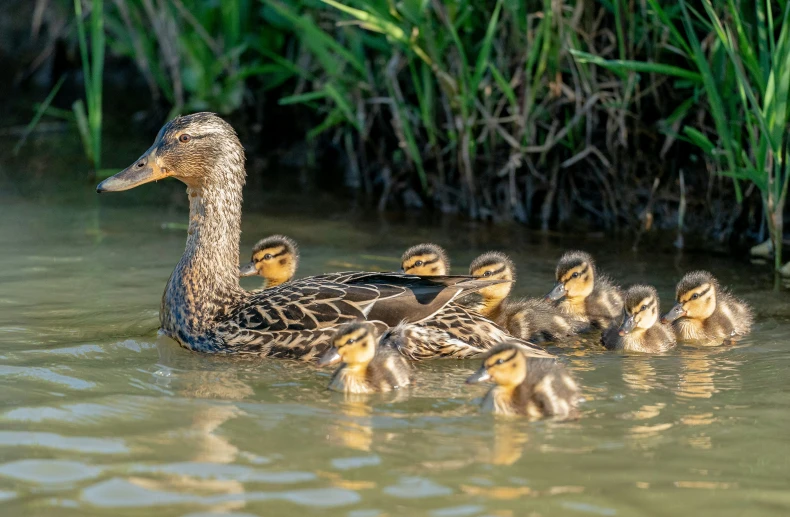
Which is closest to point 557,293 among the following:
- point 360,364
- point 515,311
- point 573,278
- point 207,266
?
point 573,278

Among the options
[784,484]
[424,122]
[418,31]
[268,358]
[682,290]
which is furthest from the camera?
[424,122]

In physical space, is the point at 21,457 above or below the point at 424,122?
below

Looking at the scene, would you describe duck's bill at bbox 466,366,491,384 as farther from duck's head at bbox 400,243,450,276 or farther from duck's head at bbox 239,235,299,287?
duck's head at bbox 239,235,299,287

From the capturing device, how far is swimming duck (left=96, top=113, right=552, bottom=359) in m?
5.32

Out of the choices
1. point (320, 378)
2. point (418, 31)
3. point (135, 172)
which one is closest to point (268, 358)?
point (320, 378)

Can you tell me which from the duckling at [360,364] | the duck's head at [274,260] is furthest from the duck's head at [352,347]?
the duck's head at [274,260]

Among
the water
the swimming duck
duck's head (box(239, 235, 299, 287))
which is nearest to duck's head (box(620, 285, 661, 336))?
the water

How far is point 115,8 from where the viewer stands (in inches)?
391

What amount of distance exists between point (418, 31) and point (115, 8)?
145 inches

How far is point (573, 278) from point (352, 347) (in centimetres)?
169

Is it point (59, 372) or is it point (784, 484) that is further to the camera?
point (59, 372)

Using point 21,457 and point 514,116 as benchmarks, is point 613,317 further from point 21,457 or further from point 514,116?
point 21,457

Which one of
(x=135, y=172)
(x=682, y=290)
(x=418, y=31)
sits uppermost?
(x=418, y=31)

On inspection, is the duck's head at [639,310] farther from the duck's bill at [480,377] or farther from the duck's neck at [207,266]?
the duck's neck at [207,266]
